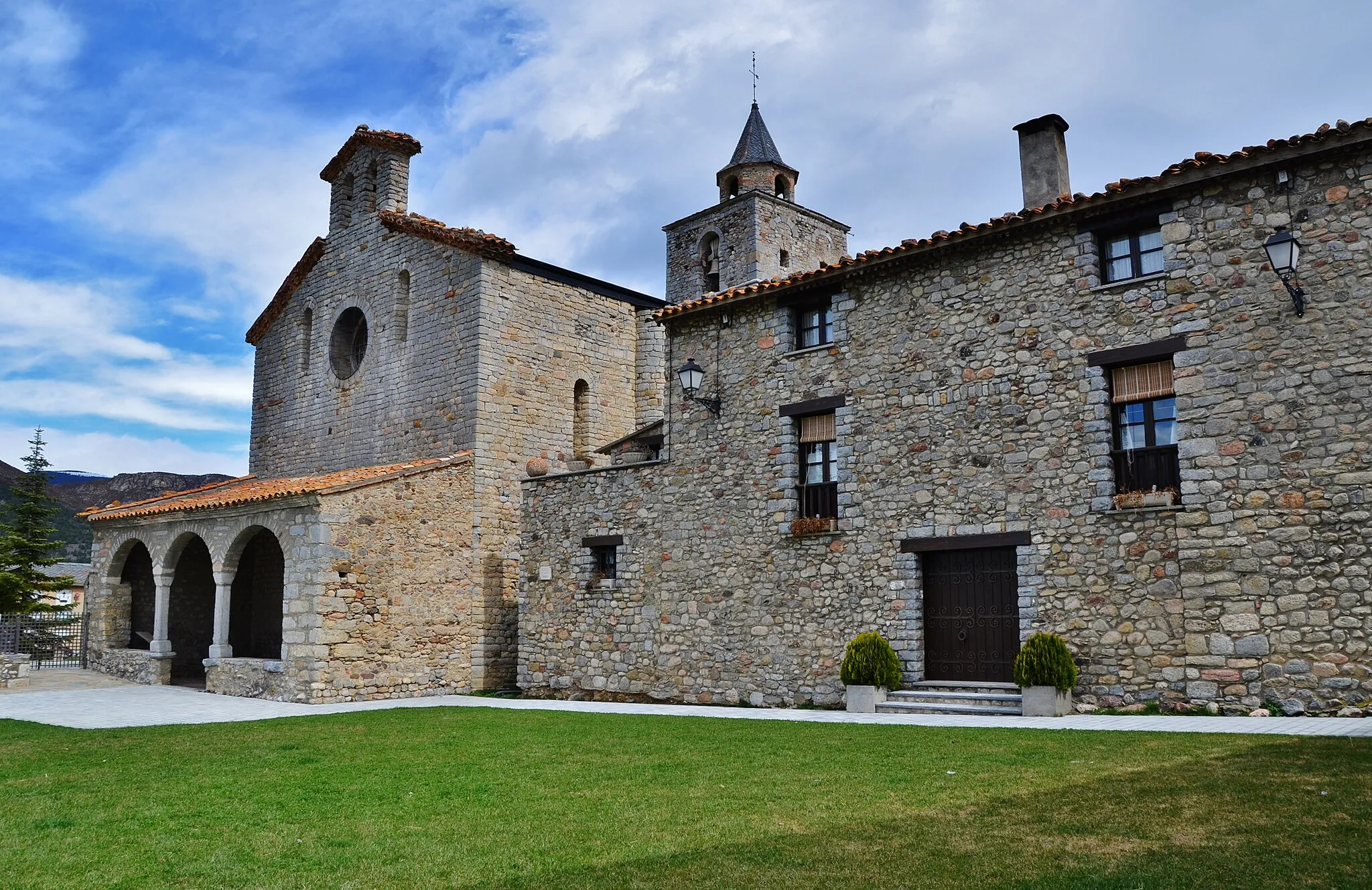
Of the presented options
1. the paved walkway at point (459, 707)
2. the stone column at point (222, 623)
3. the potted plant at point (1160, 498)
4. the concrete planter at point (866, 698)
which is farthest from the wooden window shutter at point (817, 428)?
the stone column at point (222, 623)

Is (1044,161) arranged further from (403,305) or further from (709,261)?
(709,261)

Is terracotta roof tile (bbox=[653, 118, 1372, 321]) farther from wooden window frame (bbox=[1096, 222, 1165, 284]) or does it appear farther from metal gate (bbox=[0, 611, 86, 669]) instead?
metal gate (bbox=[0, 611, 86, 669])

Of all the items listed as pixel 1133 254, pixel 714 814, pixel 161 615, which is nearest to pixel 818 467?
pixel 1133 254

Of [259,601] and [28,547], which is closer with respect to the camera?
[259,601]

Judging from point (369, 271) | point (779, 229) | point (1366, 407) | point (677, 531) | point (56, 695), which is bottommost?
point (56, 695)

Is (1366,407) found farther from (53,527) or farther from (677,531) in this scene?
(53,527)

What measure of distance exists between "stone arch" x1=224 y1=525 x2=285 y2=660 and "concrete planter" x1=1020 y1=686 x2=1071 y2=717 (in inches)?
667

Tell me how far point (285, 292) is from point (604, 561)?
1266 cm

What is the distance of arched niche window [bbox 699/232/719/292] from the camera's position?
30.5 m

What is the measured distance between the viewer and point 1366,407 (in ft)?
36.6

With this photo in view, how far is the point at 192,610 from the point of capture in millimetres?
23266

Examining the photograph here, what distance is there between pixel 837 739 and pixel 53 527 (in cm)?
3476

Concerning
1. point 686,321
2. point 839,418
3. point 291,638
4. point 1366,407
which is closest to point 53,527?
point 291,638

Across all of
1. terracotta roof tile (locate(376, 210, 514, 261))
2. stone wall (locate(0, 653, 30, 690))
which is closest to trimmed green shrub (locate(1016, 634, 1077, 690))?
terracotta roof tile (locate(376, 210, 514, 261))
